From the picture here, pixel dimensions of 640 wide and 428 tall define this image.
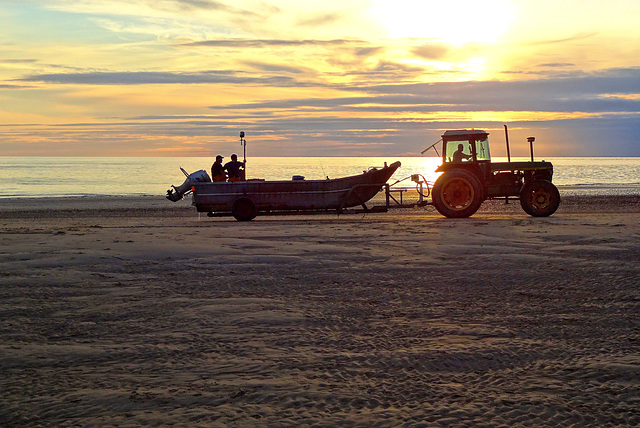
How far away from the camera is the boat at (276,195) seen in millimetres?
17484

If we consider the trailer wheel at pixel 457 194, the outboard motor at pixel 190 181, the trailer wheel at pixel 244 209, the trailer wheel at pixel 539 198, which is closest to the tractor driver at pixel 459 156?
the trailer wheel at pixel 457 194

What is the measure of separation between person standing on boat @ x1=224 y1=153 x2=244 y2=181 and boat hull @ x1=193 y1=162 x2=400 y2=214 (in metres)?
0.57

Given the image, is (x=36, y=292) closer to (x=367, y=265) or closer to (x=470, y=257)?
(x=367, y=265)

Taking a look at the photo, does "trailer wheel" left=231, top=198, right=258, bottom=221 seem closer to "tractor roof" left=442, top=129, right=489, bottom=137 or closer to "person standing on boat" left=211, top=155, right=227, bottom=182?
"person standing on boat" left=211, top=155, right=227, bottom=182

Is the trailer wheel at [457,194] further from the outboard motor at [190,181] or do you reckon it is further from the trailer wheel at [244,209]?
the outboard motor at [190,181]

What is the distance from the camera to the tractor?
662 inches

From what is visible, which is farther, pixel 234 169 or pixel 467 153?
pixel 234 169

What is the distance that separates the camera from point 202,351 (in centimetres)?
521

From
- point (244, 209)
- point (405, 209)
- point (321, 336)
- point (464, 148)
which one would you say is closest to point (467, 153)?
point (464, 148)

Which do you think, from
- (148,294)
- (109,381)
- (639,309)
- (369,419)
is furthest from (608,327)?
(148,294)

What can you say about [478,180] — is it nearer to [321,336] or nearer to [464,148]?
[464,148]

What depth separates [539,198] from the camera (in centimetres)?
1703

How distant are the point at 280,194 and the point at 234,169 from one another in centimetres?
155

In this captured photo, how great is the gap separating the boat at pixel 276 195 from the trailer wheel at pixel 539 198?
12.4 ft
